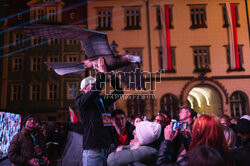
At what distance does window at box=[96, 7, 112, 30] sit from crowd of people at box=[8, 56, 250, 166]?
16.9 metres

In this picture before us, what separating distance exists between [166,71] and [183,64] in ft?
5.52

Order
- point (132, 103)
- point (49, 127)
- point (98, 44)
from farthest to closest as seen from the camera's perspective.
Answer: point (132, 103) → point (49, 127) → point (98, 44)

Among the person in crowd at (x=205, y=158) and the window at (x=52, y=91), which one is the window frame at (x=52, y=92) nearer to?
the window at (x=52, y=91)

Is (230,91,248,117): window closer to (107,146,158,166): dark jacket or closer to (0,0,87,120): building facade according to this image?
(0,0,87,120): building facade

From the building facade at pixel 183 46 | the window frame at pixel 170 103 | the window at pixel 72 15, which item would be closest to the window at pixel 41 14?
the window at pixel 72 15

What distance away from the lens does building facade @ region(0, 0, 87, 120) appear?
20.2 m

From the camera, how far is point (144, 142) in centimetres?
210

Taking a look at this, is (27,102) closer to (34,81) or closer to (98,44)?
(34,81)

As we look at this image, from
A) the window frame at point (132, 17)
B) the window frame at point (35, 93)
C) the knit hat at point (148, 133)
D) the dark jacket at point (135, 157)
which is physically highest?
the window frame at point (132, 17)

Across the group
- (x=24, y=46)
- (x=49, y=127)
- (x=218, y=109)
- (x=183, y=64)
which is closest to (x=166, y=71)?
(x=183, y=64)

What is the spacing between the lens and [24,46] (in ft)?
69.7

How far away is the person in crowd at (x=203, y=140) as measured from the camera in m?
2.04

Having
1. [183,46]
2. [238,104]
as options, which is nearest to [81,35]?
[183,46]

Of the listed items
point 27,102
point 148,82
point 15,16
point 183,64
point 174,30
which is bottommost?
point 27,102
